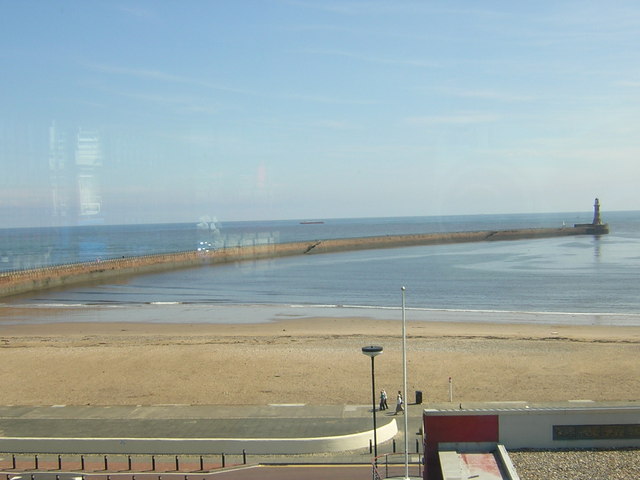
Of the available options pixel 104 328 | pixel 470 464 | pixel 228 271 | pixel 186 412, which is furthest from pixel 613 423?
pixel 228 271

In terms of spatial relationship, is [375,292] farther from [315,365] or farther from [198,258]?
[198,258]

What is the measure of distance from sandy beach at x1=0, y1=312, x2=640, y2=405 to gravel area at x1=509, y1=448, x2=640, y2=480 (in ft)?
30.8

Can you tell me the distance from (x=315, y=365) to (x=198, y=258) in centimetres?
7440

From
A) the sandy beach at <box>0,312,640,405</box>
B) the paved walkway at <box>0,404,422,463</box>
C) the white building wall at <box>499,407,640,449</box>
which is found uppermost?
the white building wall at <box>499,407,640,449</box>

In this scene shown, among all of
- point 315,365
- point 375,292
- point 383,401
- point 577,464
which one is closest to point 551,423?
point 577,464

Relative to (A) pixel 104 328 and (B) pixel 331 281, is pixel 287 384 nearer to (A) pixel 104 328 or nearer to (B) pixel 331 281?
(A) pixel 104 328

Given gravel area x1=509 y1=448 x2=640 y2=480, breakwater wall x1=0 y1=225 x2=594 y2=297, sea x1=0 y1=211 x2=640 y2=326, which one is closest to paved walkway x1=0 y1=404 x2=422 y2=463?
gravel area x1=509 y1=448 x2=640 y2=480

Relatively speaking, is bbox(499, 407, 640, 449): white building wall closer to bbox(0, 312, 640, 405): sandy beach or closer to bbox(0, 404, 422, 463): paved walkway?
bbox(0, 404, 422, 463): paved walkway

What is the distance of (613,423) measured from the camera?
43.1 ft

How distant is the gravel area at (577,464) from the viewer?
11680mm

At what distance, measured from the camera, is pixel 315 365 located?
90.4 feet

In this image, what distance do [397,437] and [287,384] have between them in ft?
23.1

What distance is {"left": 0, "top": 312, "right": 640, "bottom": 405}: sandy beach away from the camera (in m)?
23.3

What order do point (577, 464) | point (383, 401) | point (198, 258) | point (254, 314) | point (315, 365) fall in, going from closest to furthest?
point (577, 464) → point (383, 401) → point (315, 365) → point (254, 314) → point (198, 258)
